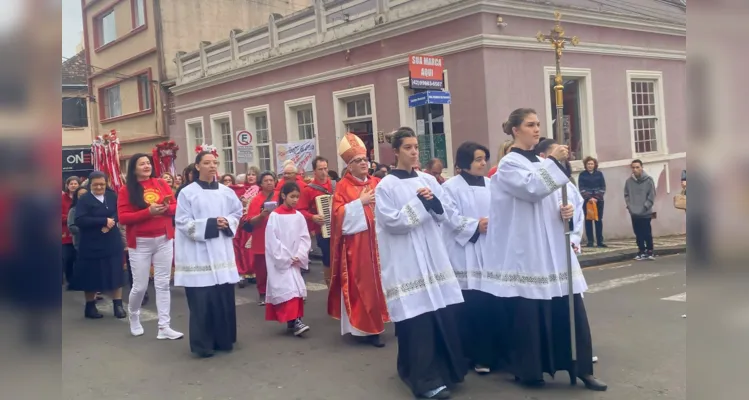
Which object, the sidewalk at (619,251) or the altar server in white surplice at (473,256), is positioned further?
the sidewalk at (619,251)

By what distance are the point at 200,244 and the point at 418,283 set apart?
2443mm

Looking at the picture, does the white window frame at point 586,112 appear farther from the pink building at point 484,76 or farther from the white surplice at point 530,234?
the white surplice at point 530,234

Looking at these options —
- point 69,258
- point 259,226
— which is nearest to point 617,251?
point 259,226

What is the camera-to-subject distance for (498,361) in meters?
5.11

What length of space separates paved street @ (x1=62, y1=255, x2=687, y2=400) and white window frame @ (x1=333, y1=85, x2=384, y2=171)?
699 centimetres

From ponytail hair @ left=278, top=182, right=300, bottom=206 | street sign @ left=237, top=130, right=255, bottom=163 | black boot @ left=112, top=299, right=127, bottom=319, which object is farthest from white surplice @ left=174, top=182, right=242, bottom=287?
street sign @ left=237, top=130, right=255, bottom=163

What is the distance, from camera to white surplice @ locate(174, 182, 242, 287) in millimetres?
6152

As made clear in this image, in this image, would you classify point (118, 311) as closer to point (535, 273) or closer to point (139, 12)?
point (535, 273)

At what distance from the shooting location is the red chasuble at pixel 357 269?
628 centimetres

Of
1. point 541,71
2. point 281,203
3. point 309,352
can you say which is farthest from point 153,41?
point 309,352

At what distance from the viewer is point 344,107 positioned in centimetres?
1558

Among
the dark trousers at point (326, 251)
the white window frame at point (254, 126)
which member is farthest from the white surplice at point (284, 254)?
the white window frame at point (254, 126)

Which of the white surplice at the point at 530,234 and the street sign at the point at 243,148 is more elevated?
the street sign at the point at 243,148

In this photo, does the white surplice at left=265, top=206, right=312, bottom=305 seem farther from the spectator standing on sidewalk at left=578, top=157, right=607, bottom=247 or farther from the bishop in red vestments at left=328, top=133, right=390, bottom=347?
the spectator standing on sidewalk at left=578, top=157, right=607, bottom=247
